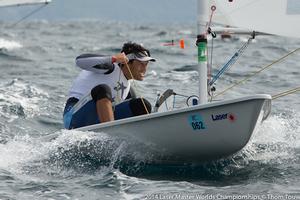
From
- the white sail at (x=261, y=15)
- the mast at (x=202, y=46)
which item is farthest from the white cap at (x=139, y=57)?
the white sail at (x=261, y=15)

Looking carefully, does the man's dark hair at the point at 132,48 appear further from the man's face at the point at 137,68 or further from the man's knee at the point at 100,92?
the man's knee at the point at 100,92

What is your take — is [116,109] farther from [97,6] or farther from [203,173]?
[97,6]

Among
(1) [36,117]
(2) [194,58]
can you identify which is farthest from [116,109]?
(2) [194,58]

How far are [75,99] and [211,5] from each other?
57.3 inches

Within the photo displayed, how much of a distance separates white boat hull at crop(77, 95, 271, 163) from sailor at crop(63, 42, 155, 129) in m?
0.33

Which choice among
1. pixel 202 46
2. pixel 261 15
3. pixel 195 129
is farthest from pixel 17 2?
Result: pixel 195 129

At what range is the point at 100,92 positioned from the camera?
249 inches

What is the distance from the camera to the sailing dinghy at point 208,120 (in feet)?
18.9

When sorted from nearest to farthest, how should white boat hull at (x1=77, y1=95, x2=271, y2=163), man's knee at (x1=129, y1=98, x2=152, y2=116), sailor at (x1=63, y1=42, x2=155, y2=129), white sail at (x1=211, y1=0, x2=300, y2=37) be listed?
white boat hull at (x1=77, y1=95, x2=271, y2=163)
white sail at (x1=211, y1=0, x2=300, y2=37)
sailor at (x1=63, y1=42, x2=155, y2=129)
man's knee at (x1=129, y1=98, x2=152, y2=116)

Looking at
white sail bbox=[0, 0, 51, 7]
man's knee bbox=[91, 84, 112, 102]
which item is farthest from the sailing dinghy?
white sail bbox=[0, 0, 51, 7]

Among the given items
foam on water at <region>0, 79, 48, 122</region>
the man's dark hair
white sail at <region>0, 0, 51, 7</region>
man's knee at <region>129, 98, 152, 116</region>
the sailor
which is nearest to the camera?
the sailor

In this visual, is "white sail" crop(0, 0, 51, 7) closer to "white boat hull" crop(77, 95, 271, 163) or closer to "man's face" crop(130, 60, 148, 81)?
"man's face" crop(130, 60, 148, 81)

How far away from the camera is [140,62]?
6629mm

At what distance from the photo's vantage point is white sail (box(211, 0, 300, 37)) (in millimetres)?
6242
